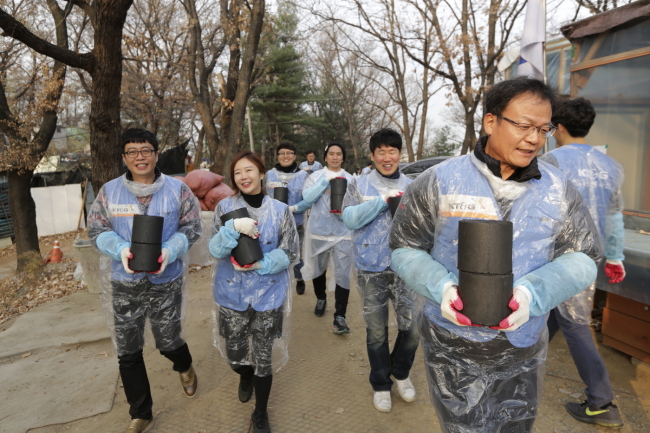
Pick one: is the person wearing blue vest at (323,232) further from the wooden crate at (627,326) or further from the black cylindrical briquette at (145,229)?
the wooden crate at (627,326)

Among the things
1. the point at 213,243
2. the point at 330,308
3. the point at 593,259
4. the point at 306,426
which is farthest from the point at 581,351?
the point at 330,308

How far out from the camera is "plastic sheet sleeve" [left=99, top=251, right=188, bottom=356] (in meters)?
2.46

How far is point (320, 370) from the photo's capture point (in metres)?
3.23

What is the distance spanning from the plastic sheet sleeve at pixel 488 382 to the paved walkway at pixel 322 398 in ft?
3.52

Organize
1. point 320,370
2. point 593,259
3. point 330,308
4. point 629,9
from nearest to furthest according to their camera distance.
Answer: point 593,259 → point 320,370 → point 629,9 → point 330,308

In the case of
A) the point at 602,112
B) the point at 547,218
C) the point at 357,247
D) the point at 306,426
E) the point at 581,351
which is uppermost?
the point at 602,112

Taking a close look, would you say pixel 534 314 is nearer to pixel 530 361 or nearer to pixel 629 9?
pixel 530 361

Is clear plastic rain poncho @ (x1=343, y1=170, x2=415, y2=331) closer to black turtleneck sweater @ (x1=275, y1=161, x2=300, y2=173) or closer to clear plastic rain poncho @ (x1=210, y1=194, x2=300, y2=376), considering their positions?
clear plastic rain poncho @ (x1=210, y1=194, x2=300, y2=376)

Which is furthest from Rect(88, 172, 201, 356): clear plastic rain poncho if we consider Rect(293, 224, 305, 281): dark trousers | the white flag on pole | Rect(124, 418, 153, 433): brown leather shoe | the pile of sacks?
the white flag on pole

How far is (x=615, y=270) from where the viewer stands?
2453 mm

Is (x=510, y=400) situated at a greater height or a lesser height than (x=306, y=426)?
greater

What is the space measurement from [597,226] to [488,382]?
1.60m

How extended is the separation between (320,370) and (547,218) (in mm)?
2282

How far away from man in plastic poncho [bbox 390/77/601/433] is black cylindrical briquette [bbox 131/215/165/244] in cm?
135
